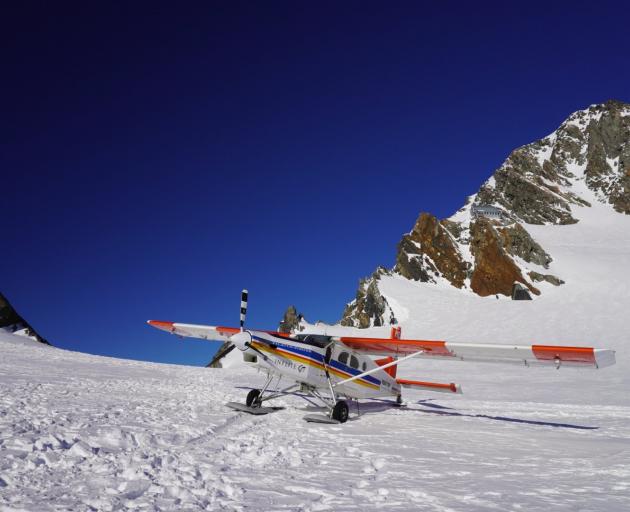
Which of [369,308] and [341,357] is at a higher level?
[369,308]

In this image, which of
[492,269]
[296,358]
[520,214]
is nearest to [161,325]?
[296,358]

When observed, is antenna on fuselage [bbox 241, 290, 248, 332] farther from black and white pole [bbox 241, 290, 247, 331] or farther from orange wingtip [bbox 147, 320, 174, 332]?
orange wingtip [bbox 147, 320, 174, 332]

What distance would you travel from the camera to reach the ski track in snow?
475cm

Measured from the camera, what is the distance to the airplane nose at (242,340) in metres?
11.1

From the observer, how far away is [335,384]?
12781 mm

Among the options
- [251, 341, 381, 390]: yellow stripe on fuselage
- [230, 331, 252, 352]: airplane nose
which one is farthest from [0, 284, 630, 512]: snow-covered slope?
[230, 331, 252, 352]: airplane nose

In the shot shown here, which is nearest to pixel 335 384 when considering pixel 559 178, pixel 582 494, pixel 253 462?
pixel 253 462

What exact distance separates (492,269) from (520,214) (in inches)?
1412

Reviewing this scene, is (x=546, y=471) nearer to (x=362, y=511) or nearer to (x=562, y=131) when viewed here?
(x=362, y=511)

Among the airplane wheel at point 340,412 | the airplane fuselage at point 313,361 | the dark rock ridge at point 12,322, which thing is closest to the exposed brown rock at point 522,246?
the airplane fuselage at point 313,361

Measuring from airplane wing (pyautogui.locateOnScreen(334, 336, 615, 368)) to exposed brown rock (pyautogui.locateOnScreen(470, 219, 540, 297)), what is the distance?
45577 millimetres

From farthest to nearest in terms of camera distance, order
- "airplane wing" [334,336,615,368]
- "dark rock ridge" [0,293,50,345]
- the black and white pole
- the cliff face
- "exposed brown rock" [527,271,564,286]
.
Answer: the cliff face → "exposed brown rock" [527,271,564,286] → "dark rock ridge" [0,293,50,345] → the black and white pole → "airplane wing" [334,336,615,368]

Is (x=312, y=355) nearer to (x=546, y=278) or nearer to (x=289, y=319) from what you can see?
Result: (x=546, y=278)

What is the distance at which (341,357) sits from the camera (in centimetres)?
1307
